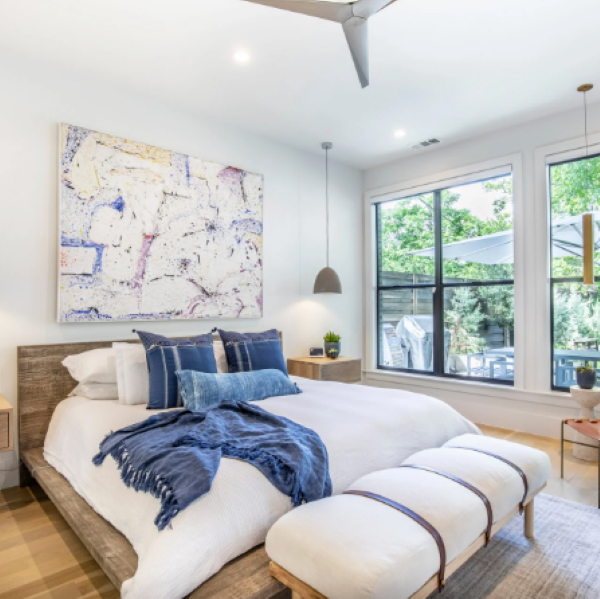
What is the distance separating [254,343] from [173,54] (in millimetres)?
2067

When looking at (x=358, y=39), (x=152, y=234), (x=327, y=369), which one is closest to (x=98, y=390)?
(x=152, y=234)

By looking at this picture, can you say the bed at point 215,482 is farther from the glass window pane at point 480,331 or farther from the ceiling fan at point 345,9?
the ceiling fan at point 345,9

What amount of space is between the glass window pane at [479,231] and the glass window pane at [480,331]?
17 centimetres

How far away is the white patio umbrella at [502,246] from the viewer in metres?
3.73

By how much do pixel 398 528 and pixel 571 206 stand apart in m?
3.51

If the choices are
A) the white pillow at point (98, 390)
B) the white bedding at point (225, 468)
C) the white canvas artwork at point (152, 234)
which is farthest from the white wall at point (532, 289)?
the white pillow at point (98, 390)

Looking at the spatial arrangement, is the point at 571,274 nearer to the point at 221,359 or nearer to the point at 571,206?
the point at 571,206

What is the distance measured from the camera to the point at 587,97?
343cm

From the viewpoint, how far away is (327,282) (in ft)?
14.1

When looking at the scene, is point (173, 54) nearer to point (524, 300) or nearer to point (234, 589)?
point (234, 589)

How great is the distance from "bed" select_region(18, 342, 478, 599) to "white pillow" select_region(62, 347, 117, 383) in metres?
0.12

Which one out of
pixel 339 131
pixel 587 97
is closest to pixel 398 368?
pixel 339 131

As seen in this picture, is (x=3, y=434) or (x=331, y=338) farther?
(x=331, y=338)

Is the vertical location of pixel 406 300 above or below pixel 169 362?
above
